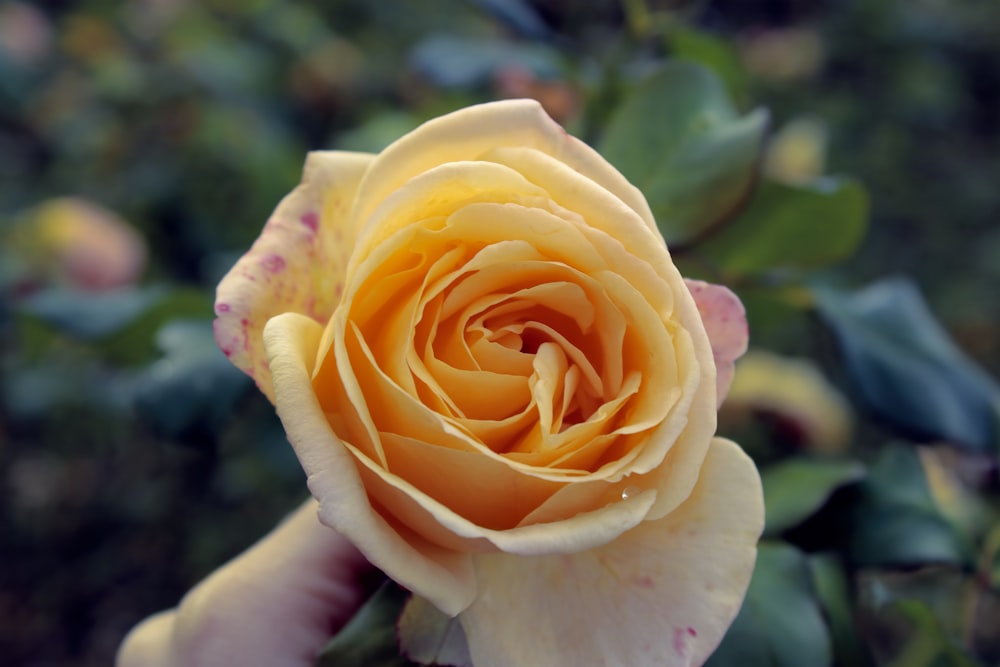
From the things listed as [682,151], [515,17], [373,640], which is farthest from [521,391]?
[515,17]

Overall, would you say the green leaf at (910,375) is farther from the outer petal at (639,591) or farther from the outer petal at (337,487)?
the outer petal at (337,487)

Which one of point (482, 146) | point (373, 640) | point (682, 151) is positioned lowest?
point (373, 640)

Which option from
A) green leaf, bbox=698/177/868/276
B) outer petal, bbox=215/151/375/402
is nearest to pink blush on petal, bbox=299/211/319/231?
outer petal, bbox=215/151/375/402

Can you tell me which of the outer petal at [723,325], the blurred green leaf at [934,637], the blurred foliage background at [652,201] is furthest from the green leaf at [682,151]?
the blurred green leaf at [934,637]

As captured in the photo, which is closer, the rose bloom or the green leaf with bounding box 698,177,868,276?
the rose bloom

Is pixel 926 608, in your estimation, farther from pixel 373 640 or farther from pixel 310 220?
pixel 310 220

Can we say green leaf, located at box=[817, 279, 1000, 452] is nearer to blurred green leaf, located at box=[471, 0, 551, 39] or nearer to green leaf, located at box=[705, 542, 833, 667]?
green leaf, located at box=[705, 542, 833, 667]
